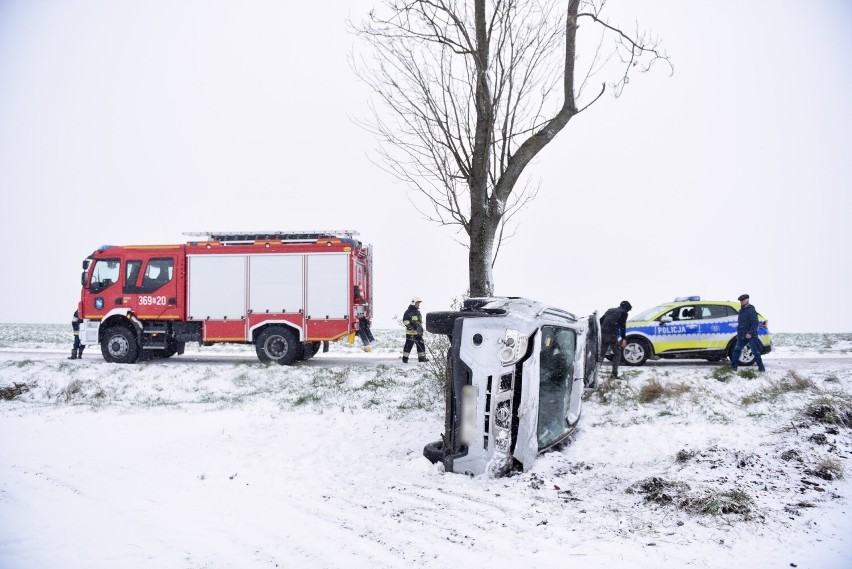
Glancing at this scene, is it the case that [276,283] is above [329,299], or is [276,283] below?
above

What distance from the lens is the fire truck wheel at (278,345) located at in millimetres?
14008

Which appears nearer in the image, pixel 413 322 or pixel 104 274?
pixel 413 322

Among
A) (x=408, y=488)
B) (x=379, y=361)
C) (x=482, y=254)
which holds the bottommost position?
(x=379, y=361)

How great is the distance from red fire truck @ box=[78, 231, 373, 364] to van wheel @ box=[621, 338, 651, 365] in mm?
6424

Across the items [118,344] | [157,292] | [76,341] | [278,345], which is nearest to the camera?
[278,345]

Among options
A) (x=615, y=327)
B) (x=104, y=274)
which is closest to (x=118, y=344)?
(x=104, y=274)

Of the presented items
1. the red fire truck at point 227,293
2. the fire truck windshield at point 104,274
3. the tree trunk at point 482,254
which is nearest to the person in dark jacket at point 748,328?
the tree trunk at point 482,254

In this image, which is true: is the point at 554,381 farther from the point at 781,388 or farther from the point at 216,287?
the point at 216,287

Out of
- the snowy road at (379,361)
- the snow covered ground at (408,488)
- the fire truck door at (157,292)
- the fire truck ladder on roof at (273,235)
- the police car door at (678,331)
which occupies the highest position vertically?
the fire truck ladder on roof at (273,235)

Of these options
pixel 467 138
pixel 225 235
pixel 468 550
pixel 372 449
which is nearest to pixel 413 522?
pixel 468 550

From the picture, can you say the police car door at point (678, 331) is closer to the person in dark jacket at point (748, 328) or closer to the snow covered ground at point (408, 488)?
the person in dark jacket at point (748, 328)

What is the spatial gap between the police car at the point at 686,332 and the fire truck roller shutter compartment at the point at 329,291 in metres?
6.70

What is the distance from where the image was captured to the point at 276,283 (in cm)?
1414

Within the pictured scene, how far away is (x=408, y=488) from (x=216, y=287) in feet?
35.0
